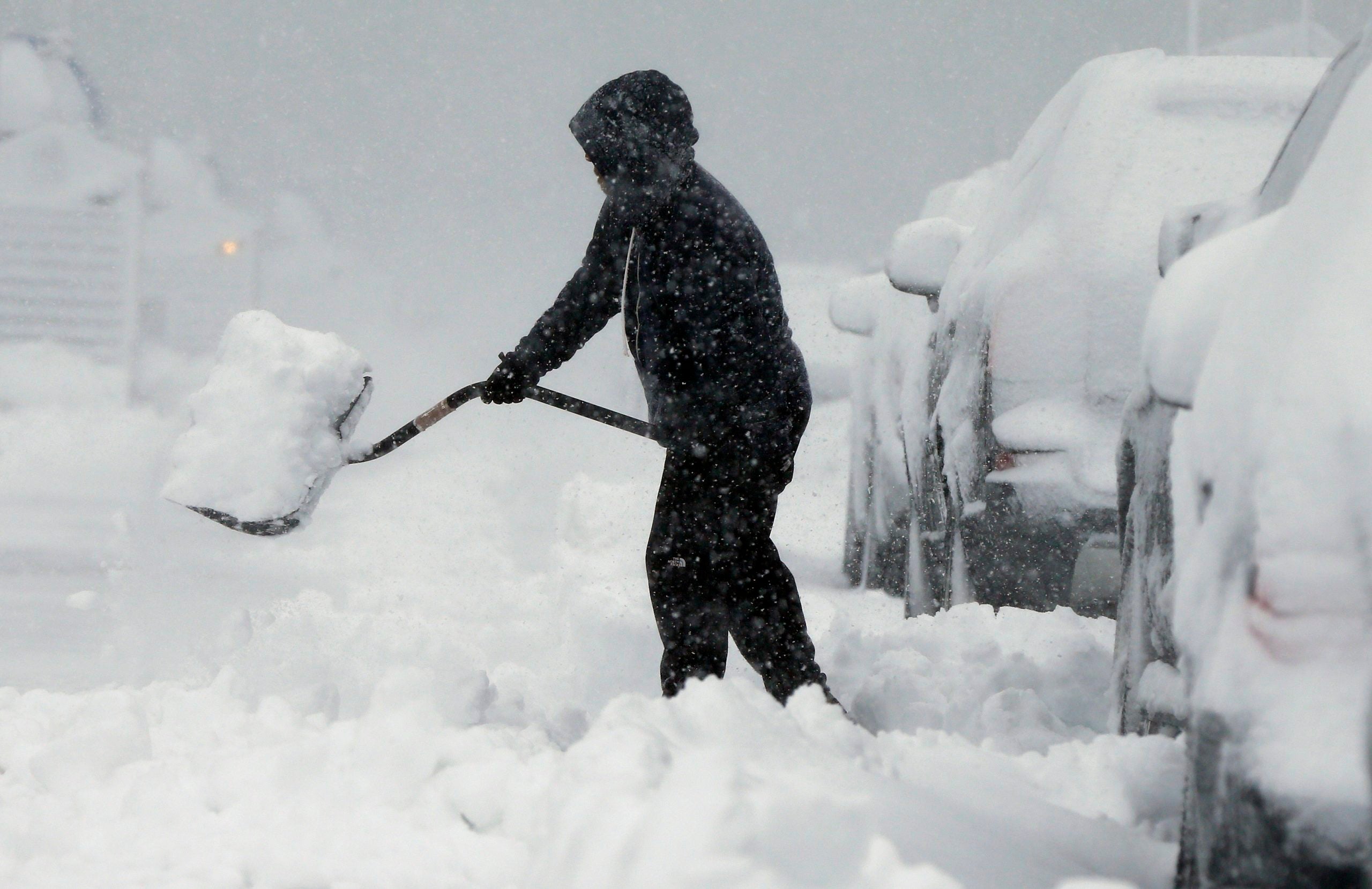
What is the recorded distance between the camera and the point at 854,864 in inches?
53.2

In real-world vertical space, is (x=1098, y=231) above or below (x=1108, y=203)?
below

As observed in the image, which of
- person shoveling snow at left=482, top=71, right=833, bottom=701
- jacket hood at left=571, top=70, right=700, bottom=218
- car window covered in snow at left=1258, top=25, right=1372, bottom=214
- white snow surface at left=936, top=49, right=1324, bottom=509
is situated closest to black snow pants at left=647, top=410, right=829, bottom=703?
person shoveling snow at left=482, top=71, right=833, bottom=701

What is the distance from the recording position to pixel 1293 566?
127 cm

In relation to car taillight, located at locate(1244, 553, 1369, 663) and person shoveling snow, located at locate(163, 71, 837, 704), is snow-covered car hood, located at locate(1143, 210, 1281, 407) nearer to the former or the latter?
car taillight, located at locate(1244, 553, 1369, 663)

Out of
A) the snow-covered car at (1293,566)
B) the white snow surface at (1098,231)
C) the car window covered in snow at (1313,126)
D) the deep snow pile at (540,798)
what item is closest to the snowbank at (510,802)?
the deep snow pile at (540,798)

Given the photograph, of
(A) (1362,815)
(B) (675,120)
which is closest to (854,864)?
(A) (1362,815)

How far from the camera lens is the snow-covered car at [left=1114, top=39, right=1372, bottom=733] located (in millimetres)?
1703

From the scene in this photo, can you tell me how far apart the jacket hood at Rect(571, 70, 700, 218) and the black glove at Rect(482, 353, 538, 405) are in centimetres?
54

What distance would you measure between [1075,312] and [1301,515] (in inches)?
101

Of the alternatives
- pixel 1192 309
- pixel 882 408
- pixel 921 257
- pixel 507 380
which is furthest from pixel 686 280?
pixel 882 408

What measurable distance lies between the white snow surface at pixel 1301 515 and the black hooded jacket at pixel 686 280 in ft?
6.12

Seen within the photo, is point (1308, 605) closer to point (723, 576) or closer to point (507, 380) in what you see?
point (723, 576)

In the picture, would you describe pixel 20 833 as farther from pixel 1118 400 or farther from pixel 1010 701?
Result: pixel 1118 400

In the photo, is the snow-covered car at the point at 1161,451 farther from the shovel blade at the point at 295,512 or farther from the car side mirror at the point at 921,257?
the shovel blade at the point at 295,512
